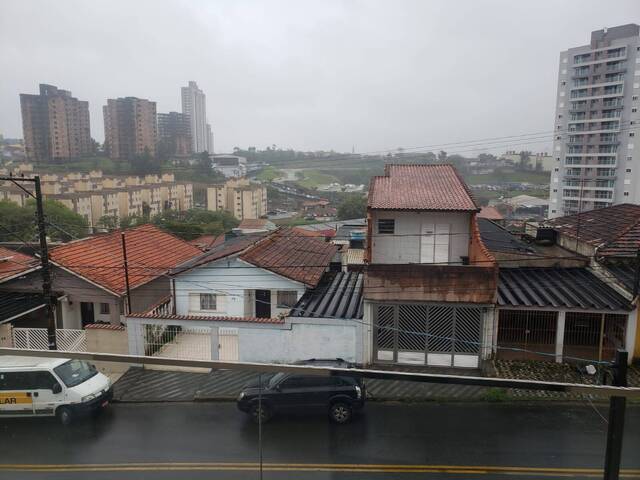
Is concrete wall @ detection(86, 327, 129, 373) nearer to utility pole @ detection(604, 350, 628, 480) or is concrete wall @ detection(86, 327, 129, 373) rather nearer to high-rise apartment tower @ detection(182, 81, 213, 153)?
utility pole @ detection(604, 350, 628, 480)

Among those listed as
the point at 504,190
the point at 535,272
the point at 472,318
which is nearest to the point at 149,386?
the point at 472,318

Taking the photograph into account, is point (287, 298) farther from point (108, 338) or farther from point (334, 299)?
point (108, 338)

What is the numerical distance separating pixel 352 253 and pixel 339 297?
6.52 meters

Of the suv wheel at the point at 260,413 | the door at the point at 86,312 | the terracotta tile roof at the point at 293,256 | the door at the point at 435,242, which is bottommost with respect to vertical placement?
the door at the point at 86,312

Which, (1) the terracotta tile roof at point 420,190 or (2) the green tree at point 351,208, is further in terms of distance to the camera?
(2) the green tree at point 351,208

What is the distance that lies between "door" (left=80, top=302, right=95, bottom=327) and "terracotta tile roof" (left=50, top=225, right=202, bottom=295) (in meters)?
1.06

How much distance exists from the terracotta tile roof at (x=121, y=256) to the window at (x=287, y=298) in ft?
13.5

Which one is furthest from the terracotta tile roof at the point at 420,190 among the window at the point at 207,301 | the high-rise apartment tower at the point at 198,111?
the high-rise apartment tower at the point at 198,111

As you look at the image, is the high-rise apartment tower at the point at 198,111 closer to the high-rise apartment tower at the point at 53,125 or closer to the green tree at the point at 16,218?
→ the high-rise apartment tower at the point at 53,125

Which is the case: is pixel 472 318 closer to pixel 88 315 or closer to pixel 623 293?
pixel 623 293

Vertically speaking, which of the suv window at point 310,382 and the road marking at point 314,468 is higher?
the suv window at point 310,382

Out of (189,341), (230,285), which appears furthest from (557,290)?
(189,341)

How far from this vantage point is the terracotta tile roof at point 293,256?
1288cm

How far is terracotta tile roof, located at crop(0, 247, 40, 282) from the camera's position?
13.7 m
